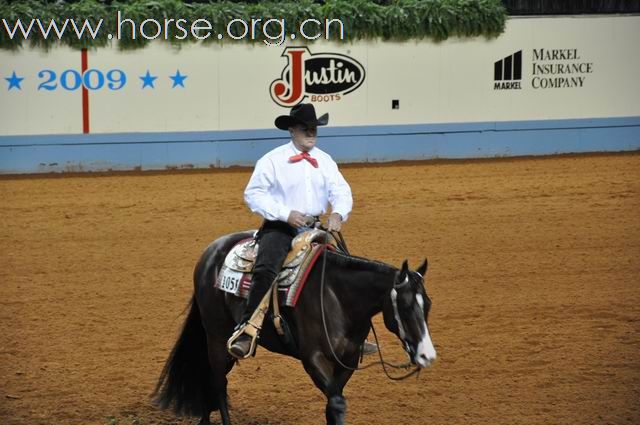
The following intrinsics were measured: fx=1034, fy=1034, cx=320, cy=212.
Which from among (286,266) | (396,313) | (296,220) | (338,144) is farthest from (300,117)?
(338,144)

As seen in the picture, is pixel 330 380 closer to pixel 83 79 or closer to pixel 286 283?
pixel 286 283

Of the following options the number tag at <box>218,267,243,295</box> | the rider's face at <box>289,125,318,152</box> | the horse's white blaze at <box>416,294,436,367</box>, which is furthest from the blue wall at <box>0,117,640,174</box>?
the horse's white blaze at <box>416,294,436,367</box>

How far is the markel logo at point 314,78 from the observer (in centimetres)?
2141

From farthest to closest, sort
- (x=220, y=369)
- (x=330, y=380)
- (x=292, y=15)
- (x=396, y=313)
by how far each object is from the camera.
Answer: (x=292, y=15), (x=220, y=369), (x=330, y=380), (x=396, y=313)

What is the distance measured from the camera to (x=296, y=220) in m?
6.74

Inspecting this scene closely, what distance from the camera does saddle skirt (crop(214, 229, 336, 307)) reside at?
6734 millimetres

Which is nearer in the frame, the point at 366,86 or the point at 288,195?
the point at 288,195

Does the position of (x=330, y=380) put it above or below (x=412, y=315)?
below

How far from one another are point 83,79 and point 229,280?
14294 mm

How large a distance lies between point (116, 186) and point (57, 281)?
6.82m

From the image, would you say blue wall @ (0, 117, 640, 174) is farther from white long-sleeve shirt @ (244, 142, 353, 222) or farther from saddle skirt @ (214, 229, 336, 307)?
white long-sleeve shirt @ (244, 142, 353, 222)

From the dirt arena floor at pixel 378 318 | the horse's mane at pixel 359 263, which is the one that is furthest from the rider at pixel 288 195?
the dirt arena floor at pixel 378 318
